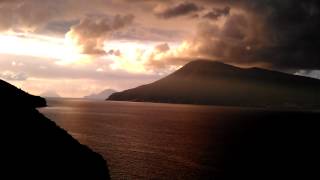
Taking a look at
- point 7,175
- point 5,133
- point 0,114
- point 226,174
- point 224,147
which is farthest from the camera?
point 224,147

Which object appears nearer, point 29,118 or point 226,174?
point 29,118

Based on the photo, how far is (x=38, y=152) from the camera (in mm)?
58844

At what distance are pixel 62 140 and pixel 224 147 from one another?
8596 centimetres

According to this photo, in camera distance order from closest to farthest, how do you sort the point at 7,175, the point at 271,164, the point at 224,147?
the point at 7,175 < the point at 271,164 < the point at 224,147

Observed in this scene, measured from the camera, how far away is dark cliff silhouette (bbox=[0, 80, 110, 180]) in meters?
53.2

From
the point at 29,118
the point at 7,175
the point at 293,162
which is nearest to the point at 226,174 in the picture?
the point at 293,162

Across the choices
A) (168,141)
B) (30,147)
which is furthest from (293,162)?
(30,147)

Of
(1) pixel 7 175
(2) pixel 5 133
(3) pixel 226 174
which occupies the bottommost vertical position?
(3) pixel 226 174

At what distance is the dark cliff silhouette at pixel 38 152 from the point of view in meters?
53.2

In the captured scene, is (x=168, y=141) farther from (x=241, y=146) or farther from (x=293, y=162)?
(x=293, y=162)

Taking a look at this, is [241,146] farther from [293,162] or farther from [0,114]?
[0,114]

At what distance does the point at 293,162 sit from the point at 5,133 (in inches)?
3529

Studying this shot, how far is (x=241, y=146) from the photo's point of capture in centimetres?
14288

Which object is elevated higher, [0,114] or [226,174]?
[0,114]
